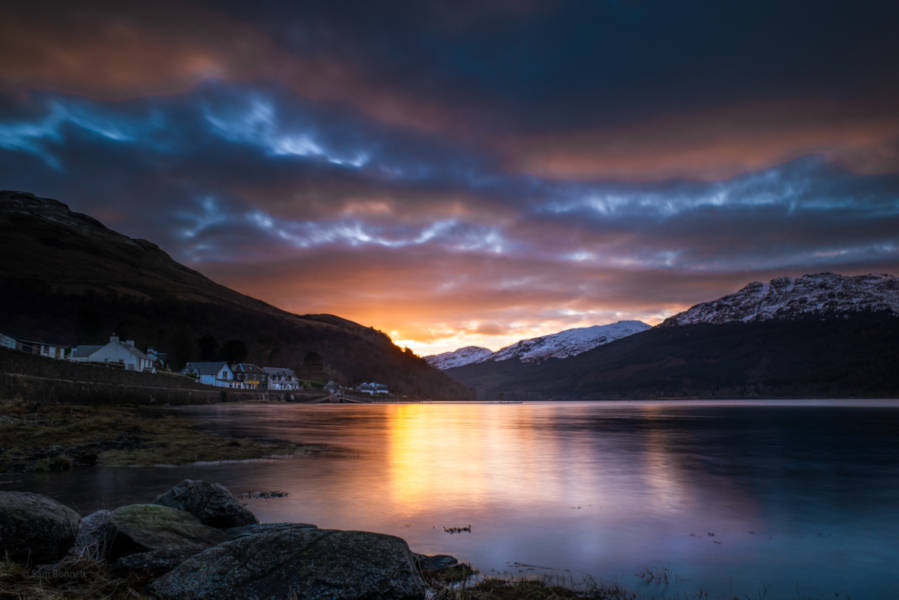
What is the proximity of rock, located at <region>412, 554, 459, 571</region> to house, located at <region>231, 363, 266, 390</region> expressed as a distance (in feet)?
508

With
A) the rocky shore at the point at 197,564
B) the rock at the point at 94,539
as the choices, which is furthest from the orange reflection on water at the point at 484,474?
the rock at the point at 94,539

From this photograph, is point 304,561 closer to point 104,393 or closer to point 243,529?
point 243,529

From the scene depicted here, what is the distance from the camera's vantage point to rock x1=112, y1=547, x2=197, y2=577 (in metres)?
9.25

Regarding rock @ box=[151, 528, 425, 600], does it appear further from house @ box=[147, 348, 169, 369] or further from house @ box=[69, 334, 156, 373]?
house @ box=[147, 348, 169, 369]

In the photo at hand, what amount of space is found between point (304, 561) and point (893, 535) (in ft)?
59.1

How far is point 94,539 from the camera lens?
33.4 ft

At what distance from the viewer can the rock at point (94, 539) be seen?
9.72m

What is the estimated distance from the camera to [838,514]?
765 inches

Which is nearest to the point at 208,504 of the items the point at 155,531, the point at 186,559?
the point at 155,531

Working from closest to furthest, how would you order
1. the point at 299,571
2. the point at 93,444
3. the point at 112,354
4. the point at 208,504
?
the point at 299,571, the point at 208,504, the point at 93,444, the point at 112,354

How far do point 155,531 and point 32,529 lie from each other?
2002 millimetres

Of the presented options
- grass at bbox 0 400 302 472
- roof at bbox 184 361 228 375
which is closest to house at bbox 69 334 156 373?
roof at bbox 184 361 228 375

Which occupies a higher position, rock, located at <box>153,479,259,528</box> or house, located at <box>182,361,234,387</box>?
house, located at <box>182,361,234,387</box>

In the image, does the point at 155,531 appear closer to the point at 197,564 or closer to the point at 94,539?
the point at 94,539
